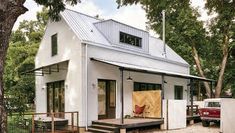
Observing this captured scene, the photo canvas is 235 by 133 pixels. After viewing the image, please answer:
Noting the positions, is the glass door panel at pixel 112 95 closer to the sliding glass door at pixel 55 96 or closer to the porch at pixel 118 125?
the porch at pixel 118 125

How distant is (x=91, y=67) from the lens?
15.7m

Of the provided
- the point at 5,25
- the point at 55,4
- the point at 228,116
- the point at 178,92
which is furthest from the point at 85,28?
the point at 178,92

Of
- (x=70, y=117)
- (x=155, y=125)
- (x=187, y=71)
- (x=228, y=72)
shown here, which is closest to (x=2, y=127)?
(x=70, y=117)

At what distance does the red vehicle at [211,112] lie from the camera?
55.0 feet

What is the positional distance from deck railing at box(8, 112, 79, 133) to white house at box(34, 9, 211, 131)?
1.48ft

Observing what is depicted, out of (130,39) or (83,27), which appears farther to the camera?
(130,39)

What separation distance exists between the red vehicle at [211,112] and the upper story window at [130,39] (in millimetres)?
6240

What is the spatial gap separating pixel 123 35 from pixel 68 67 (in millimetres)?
4716

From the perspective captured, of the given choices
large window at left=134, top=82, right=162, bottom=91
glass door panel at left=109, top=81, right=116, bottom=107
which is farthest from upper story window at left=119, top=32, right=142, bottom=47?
glass door panel at left=109, top=81, right=116, bottom=107

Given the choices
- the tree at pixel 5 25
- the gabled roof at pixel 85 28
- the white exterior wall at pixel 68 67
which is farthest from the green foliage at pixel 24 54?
the tree at pixel 5 25

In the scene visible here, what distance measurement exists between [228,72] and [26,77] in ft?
70.9

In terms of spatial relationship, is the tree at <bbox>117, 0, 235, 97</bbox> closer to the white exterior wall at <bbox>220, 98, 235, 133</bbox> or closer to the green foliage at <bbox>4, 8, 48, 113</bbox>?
the green foliage at <bbox>4, 8, 48, 113</bbox>

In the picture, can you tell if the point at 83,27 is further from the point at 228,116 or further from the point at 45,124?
the point at 228,116

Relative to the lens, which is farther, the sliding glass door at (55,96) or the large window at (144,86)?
the large window at (144,86)
